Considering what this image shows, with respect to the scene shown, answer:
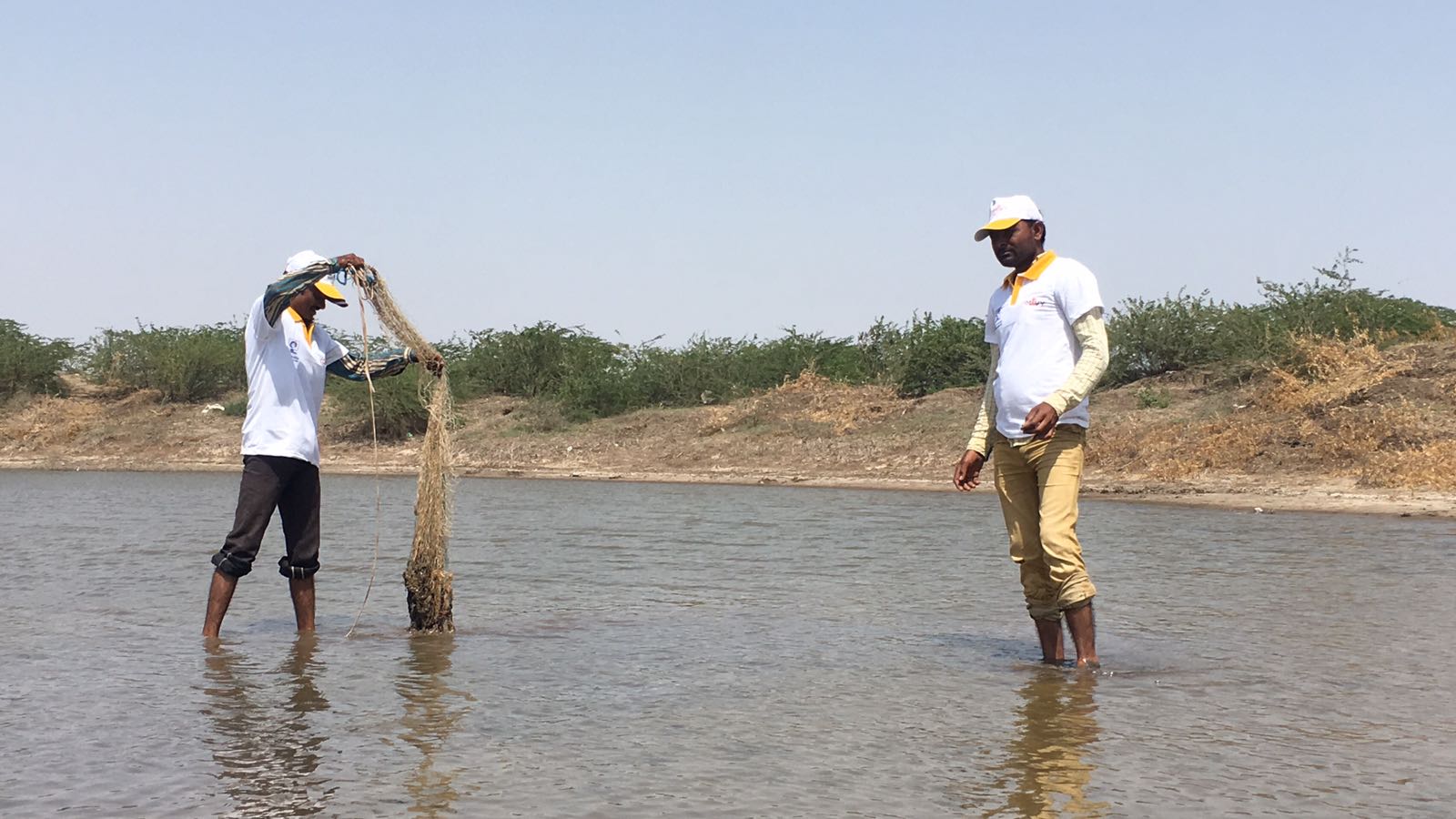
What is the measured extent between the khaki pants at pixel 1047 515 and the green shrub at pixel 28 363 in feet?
107

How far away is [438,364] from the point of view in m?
7.60

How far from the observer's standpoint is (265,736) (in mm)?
5098

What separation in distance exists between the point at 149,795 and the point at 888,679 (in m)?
2.99

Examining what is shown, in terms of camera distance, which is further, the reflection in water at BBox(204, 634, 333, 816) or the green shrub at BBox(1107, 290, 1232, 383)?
the green shrub at BBox(1107, 290, 1232, 383)

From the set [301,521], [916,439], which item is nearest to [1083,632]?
[301,521]

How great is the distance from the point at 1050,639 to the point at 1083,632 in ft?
0.75

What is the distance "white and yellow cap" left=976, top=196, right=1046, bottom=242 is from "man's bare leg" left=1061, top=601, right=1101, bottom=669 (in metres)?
1.63

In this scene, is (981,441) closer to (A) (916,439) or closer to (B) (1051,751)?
(B) (1051,751)

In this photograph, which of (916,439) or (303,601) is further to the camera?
(916,439)

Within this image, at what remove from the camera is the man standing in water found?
20.4 feet

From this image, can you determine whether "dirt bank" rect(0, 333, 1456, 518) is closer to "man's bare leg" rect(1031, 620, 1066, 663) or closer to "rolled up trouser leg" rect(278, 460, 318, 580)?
"man's bare leg" rect(1031, 620, 1066, 663)

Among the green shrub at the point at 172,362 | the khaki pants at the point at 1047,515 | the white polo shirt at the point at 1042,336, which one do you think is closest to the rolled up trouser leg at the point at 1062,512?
the khaki pants at the point at 1047,515

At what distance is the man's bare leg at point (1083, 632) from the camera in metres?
6.35

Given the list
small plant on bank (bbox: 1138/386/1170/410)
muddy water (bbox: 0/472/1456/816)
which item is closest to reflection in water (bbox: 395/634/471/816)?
muddy water (bbox: 0/472/1456/816)
